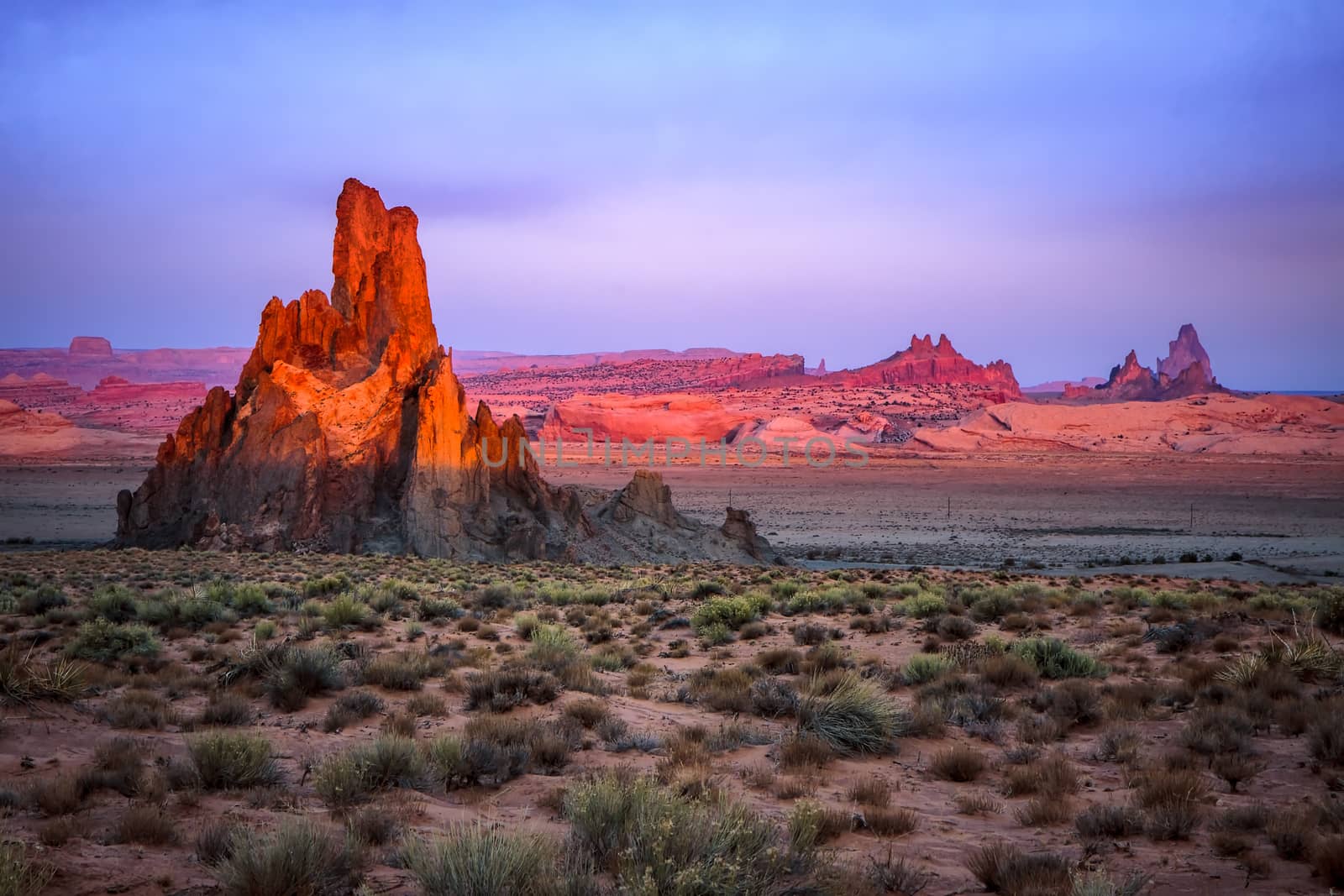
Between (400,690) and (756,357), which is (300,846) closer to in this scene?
(400,690)

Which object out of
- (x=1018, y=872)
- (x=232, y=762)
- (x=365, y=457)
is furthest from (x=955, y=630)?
(x=365, y=457)

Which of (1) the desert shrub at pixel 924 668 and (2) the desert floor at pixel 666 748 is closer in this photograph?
(2) the desert floor at pixel 666 748

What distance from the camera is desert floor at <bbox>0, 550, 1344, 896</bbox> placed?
173 inches

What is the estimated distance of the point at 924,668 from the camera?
30.6 feet

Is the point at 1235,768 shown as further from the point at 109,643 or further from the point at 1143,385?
the point at 1143,385

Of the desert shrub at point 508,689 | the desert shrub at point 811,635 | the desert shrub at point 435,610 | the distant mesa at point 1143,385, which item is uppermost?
the distant mesa at point 1143,385

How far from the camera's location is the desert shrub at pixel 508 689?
793 centimetres

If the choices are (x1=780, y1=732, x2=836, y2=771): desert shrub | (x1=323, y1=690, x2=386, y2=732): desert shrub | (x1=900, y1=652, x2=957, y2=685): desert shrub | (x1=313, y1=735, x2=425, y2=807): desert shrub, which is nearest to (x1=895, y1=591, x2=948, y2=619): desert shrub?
(x1=900, y1=652, x2=957, y2=685): desert shrub

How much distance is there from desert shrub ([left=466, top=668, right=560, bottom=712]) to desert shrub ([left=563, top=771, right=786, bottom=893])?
→ 2.93 meters

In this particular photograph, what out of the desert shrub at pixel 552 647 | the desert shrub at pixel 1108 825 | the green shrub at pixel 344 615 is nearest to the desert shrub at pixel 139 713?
the desert shrub at pixel 552 647

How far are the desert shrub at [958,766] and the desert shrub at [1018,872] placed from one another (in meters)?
1.69

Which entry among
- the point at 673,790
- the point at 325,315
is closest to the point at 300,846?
the point at 673,790

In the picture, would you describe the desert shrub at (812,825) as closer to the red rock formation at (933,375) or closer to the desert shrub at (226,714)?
the desert shrub at (226,714)

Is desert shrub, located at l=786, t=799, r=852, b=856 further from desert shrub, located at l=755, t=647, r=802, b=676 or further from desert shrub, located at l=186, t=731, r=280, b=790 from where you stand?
desert shrub, located at l=755, t=647, r=802, b=676
